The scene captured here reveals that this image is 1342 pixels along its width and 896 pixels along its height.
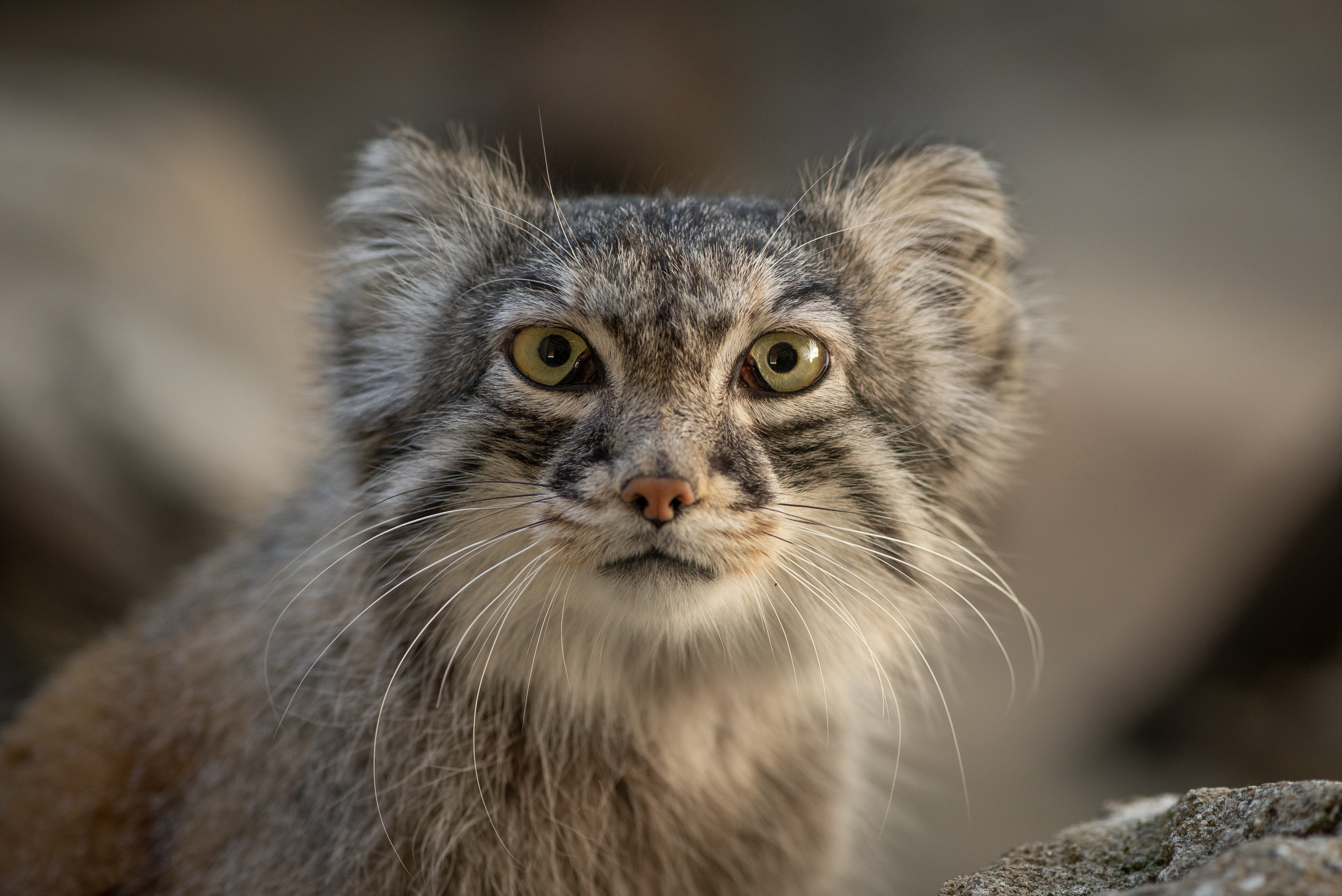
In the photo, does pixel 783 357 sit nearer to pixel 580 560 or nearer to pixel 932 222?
pixel 580 560

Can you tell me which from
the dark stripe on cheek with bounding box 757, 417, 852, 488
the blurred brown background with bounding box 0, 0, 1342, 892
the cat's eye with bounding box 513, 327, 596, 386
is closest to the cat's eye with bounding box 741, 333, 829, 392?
the dark stripe on cheek with bounding box 757, 417, 852, 488

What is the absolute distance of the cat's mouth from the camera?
251 cm

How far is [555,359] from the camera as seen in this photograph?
278 centimetres

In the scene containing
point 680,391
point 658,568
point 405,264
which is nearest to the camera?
point 658,568

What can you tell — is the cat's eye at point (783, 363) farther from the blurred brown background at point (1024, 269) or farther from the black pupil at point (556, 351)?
the blurred brown background at point (1024, 269)

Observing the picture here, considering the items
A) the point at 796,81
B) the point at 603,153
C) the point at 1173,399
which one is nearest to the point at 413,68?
the point at 603,153

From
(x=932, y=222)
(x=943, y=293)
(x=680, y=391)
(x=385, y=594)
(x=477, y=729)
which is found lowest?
(x=477, y=729)

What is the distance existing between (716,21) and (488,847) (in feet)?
35.5

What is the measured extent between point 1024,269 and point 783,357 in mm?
1369

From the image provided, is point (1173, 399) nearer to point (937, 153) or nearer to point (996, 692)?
point (996, 692)

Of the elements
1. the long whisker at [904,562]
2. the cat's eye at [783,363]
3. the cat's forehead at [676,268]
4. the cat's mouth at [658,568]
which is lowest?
the long whisker at [904,562]

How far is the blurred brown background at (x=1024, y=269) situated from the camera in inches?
239

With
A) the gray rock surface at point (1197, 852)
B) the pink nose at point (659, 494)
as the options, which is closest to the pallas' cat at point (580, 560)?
the pink nose at point (659, 494)

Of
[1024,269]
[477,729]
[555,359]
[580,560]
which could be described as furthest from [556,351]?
[1024,269]
